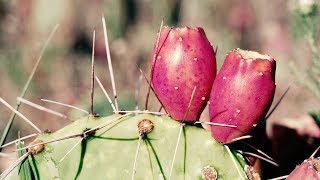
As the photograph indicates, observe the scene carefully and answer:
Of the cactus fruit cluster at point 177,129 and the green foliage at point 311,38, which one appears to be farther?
the green foliage at point 311,38

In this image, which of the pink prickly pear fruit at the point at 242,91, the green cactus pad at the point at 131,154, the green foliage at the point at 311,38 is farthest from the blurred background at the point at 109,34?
the pink prickly pear fruit at the point at 242,91

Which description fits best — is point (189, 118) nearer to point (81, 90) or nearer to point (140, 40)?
point (81, 90)

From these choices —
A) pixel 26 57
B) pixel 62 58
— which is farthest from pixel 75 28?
pixel 26 57

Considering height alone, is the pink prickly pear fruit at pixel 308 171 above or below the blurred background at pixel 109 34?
above

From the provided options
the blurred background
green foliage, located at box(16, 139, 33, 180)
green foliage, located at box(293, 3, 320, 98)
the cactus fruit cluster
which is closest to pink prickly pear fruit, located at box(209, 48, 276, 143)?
the cactus fruit cluster

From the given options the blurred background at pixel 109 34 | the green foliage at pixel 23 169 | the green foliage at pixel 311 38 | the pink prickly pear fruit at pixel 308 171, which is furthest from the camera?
the blurred background at pixel 109 34

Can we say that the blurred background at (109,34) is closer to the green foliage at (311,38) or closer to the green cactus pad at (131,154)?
the green foliage at (311,38)

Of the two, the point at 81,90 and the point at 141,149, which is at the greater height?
the point at 141,149

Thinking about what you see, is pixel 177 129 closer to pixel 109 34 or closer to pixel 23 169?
pixel 23 169
